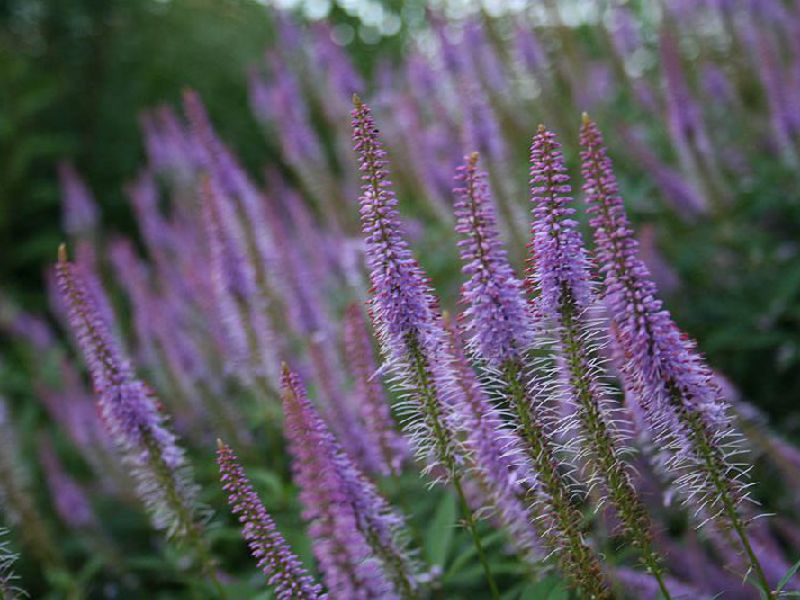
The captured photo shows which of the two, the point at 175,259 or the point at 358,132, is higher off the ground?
the point at 175,259

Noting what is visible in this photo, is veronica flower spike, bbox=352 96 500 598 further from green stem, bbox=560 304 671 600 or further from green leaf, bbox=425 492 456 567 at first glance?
green leaf, bbox=425 492 456 567

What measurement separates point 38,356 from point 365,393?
22.2 ft

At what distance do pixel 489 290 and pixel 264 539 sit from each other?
92 centimetres

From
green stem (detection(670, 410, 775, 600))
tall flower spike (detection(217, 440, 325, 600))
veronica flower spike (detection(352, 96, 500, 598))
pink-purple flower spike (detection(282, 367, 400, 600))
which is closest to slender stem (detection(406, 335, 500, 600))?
veronica flower spike (detection(352, 96, 500, 598))

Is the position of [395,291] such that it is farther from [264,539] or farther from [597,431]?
[264,539]

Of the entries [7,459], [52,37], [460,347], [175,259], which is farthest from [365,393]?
[52,37]

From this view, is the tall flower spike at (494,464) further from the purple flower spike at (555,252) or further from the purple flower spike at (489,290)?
the purple flower spike at (555,252)

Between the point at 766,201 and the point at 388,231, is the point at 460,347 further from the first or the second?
the point at 766,201

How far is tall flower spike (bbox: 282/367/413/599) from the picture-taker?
2.42 metres

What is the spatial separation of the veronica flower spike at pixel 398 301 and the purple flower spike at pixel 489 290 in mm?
150

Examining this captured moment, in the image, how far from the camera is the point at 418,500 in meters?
4.57

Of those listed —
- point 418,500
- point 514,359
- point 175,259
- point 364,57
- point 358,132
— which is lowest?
point 418,500

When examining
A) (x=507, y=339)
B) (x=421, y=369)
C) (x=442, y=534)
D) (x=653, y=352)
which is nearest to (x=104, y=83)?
(x=442, y=534)

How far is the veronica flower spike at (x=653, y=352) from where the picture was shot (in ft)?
6.50
